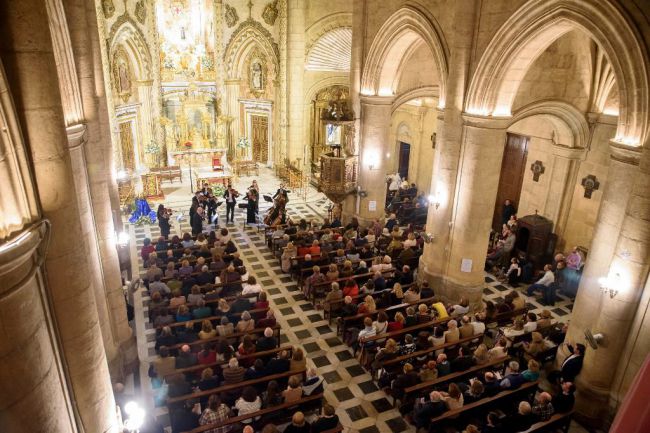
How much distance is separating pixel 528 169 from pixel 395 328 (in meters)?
8.26

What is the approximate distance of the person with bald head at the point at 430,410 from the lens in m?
7.42

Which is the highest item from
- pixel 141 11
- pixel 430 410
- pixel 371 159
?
pixel 141 11

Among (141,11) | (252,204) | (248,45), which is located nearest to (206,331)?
(252,204)

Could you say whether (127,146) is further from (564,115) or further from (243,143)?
(564,115)

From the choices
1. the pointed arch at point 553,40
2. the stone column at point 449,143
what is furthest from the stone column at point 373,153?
the pointed arch at point 553,40

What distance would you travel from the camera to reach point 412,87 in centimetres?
1630

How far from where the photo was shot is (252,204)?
53.5 ft

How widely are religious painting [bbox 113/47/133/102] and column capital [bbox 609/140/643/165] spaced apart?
17.5m

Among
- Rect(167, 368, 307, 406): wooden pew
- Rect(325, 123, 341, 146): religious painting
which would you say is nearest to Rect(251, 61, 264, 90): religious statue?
Rect(325, 123, 341, 146): religious painting

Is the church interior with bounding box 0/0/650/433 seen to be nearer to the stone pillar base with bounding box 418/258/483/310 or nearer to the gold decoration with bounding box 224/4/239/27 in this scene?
the stone pillar base with bounding box 418/258/483/310

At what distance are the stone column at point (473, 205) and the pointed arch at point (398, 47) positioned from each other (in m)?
1.93

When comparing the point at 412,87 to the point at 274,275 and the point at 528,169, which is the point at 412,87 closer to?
the point at 528,169

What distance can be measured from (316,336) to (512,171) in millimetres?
9436

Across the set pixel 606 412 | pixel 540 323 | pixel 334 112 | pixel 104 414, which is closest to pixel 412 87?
pixel 334 112
